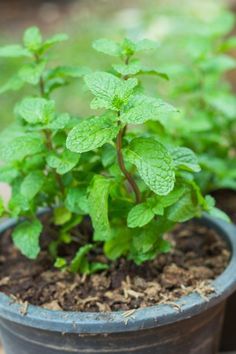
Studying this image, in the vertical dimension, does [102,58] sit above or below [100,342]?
below

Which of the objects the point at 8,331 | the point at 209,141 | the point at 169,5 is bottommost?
the point at 169,5

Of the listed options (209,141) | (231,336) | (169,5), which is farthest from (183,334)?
(169,5)

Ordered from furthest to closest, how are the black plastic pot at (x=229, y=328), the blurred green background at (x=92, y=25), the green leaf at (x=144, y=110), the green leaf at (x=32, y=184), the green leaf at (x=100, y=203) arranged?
the blurred green background at (x=92, y=25) < the black plastic pot at (x=229, y=328) < the green leaf at (x=32, y=184) < the green leaf at (x=100, y=203) < the green leaf at (x=144, y=110)

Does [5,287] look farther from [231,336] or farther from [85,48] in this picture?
[85,48]

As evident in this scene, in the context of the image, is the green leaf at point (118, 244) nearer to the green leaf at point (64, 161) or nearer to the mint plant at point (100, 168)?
the mint plant at point (100, 168)

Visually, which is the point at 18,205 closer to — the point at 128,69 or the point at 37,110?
the point at 37,110

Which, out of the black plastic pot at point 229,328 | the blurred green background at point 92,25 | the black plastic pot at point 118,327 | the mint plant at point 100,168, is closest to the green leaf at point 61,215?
the mint plant at point 100,168

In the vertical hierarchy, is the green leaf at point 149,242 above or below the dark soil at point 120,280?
above
